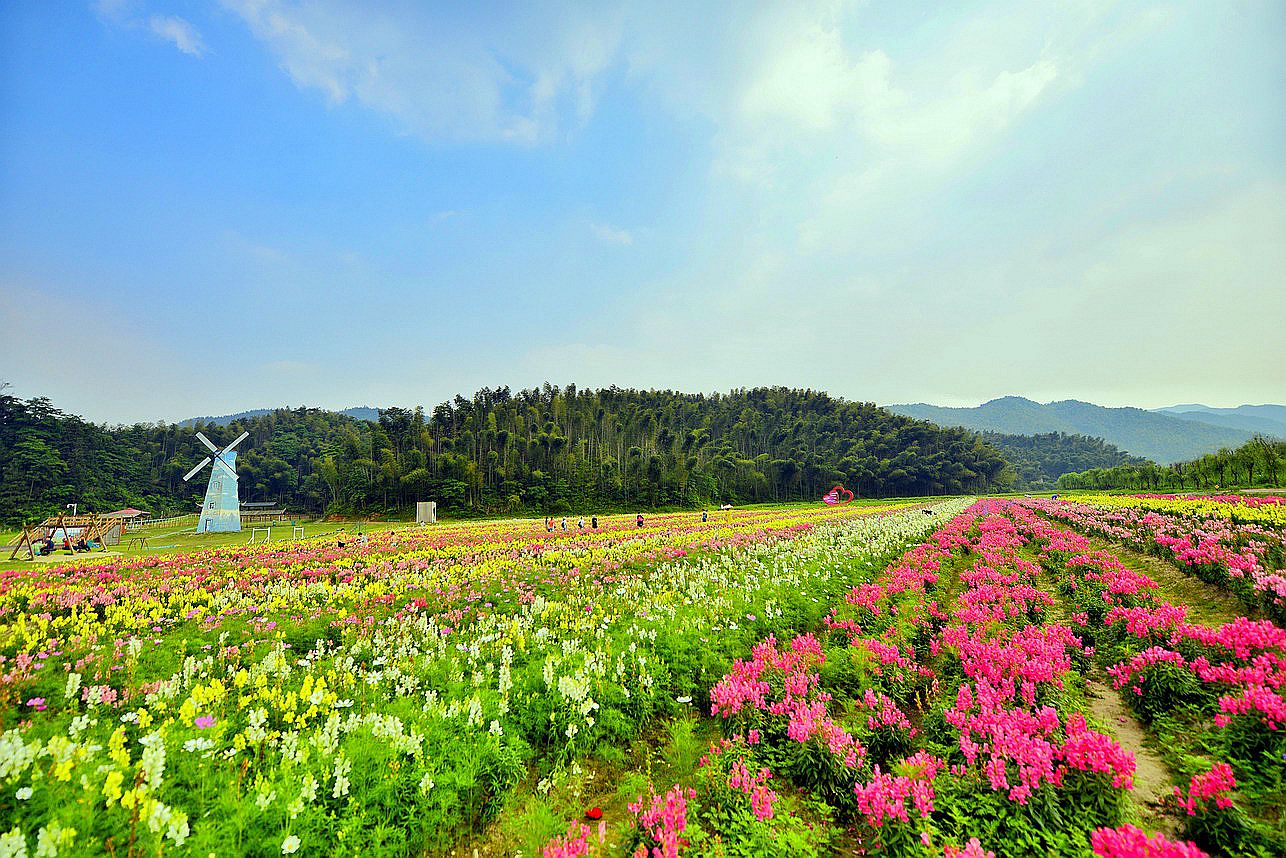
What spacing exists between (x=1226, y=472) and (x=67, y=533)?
311 ft

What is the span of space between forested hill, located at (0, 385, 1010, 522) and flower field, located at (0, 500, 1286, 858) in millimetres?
58463

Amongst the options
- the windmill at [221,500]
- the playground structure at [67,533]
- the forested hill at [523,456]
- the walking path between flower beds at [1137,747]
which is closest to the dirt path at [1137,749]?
the walking path between flower beds at [1137,747]

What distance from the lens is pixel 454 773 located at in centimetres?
439

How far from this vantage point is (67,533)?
2684 cm

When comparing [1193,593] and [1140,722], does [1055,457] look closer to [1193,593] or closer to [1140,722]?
[1193,593]

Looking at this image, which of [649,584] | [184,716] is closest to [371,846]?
[184,716]

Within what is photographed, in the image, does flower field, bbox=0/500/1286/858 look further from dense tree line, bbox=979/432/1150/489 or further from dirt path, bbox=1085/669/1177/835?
dense tree line, bbox=979/432/1150/489

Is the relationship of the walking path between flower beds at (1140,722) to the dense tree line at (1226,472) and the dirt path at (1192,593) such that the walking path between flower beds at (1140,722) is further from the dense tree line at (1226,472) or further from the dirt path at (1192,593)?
the dense tree line at (1226,472)

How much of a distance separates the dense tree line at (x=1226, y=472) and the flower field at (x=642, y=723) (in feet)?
181

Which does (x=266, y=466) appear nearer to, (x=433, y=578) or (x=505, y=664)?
(x=433, y=578)

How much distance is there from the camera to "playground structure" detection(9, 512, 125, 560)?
23627 millimetres

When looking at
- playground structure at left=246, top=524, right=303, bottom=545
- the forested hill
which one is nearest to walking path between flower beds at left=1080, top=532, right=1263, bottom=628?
playground structure at left=246, top=524, right=303, bottom=545

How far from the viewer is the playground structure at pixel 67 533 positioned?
2363 cm

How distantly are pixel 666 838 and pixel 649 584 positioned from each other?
917 centimetres
